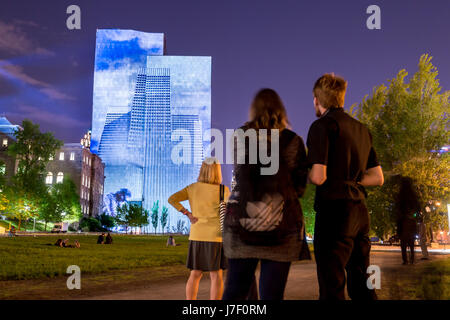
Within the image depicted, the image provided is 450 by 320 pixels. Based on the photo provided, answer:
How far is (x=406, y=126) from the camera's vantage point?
20453mm

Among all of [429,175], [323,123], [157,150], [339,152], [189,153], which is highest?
[157,150]

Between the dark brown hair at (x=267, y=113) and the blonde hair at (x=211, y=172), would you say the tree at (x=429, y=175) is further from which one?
the dark brown hair at (x=267, y=113)

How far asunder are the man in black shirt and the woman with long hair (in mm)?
324

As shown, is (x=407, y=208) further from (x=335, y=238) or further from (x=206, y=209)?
(x=335, y=238)

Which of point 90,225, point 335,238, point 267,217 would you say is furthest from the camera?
point 90,225

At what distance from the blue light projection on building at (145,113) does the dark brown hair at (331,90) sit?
12517 centimetres

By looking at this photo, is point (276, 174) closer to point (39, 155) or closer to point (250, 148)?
point (250, 148)

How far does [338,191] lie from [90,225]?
82.1 metres

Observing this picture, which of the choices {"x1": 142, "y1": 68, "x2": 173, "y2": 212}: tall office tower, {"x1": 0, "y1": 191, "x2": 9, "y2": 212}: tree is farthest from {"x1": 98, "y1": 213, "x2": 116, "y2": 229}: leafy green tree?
{"x1": 0, "y1": 191, "x2": 9, "y2": 212}: tree

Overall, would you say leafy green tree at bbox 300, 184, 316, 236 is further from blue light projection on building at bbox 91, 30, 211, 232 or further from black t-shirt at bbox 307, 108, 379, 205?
blue light projection on building at bbox 91, 30, 211, 232

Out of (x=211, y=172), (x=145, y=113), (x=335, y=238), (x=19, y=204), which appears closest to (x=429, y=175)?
(x=211, y=172)

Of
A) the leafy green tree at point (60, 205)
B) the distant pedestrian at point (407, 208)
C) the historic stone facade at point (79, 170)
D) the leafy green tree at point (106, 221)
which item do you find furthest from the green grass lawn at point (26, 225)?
the distant pedestrian at point (407, 208)

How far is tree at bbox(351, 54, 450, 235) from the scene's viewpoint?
19.9 meters

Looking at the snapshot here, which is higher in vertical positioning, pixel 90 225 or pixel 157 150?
pixel 157 150
